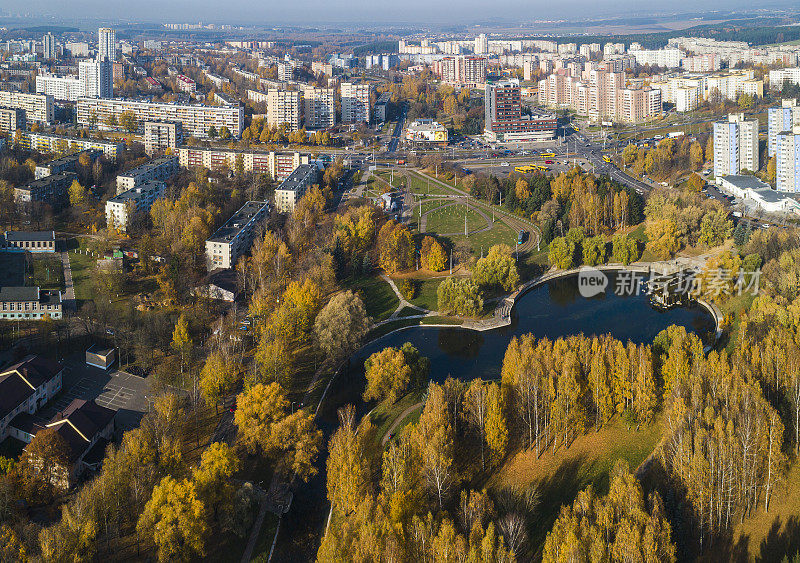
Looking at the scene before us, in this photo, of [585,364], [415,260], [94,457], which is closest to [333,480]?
[94,457]

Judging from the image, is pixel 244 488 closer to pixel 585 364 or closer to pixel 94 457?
pixel 94 457

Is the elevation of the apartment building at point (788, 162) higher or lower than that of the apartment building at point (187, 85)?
lower

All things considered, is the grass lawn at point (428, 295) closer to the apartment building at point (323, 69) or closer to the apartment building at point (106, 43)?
the apartment building at point (323, 69)

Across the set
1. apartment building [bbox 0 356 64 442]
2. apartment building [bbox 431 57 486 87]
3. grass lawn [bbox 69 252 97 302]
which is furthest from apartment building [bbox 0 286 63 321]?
apartment building [bbox 431 57 486 87]

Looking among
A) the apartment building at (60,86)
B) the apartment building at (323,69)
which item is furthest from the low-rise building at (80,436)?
the apartment building at (323,69)

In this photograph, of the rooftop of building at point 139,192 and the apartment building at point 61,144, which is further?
the apartment building at point 61,144

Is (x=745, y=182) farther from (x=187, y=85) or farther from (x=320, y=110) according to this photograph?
(x=187, y=85)
